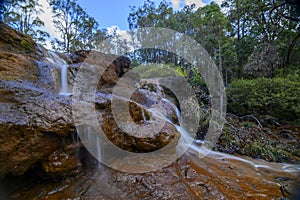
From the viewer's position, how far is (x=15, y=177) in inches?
97.7

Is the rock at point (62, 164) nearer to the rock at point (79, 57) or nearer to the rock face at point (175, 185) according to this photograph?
the rock face at point (175, 185)

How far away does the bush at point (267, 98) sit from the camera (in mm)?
7379

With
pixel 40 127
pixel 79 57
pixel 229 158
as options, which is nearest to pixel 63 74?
pixel 79 57

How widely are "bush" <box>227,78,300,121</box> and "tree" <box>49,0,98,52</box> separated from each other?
9.12 metres

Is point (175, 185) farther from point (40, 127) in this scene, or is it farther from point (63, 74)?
point (63, 74)

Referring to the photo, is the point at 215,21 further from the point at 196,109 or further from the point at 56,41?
the point at 56,41

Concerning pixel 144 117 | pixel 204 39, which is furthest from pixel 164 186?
pixel 204 39

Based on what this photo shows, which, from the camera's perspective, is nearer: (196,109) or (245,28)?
(196,109)

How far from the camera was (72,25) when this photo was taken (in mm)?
10117

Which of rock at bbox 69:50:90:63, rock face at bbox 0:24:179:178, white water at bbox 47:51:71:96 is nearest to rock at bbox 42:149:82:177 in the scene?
rock face at bbox 0:24:179:178

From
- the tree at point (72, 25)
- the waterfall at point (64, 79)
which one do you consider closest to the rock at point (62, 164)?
the waterfall at point (64, 79)

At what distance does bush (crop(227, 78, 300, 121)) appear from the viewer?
7379mm

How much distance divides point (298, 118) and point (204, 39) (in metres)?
7.48

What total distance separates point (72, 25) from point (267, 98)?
11497mm
